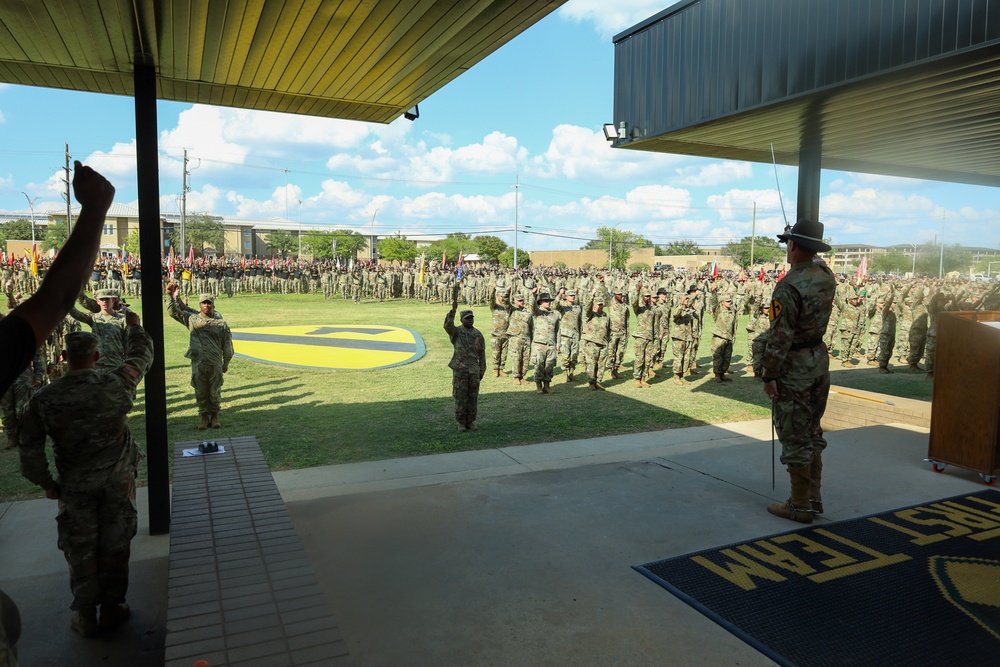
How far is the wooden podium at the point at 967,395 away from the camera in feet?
18.1

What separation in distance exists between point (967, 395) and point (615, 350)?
7259mm

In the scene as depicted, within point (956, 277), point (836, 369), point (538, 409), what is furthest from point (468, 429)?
point (956, 277)

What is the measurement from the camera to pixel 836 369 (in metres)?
14.2

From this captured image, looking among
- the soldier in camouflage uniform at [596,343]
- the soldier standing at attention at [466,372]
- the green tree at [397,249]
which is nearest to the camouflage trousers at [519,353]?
the soldier in camouflage uniform at [596,343]

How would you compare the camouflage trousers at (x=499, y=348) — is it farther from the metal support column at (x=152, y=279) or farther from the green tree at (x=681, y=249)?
the green tree at (x=681, y=249)

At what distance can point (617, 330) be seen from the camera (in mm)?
12492

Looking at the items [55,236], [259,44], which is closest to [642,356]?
[259,44]

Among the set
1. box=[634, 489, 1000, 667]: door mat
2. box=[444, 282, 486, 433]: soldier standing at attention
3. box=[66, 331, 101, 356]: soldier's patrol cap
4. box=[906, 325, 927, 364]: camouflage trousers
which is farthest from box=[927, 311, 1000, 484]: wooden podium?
box=[906, 325, 927, 364]: camouflage trousers

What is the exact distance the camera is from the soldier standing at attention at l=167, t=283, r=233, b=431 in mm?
8133

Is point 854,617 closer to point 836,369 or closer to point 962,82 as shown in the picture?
point 962,82

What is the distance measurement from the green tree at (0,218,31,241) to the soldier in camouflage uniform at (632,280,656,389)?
3317 inches

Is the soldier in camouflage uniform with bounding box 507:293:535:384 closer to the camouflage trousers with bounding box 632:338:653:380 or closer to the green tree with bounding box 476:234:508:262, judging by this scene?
the camouflage trousers with bounding box 632:338:653:380

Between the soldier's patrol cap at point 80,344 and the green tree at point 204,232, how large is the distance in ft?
239

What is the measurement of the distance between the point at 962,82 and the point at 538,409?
635cm
